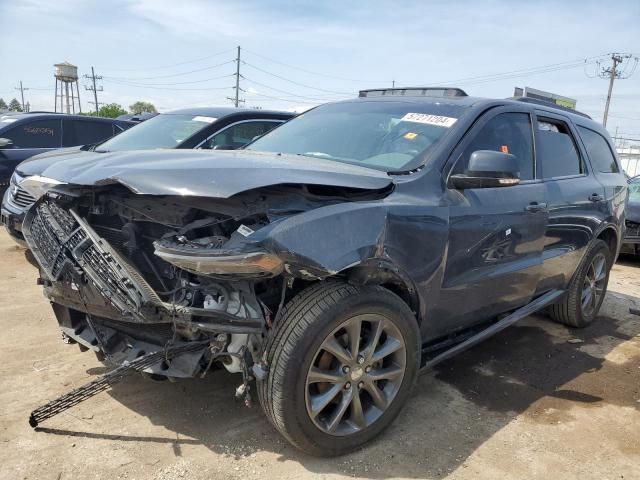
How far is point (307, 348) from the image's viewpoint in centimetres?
242

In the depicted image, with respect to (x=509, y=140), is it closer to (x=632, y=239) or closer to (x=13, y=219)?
(x=13, y=219)

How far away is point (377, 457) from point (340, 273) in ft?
3.21

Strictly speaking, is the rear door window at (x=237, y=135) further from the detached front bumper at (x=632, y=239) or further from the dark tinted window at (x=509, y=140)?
the detached front bumper at (x=632, y=239)

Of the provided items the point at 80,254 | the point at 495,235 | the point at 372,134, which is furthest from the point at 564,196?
the point at 80,254

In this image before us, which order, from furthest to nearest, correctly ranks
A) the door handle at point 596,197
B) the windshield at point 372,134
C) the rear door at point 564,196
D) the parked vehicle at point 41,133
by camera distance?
the parked vehicle at point 41,133, the door handle at point 596,197, the rear door at point 564,196, the windshield at point 372,134

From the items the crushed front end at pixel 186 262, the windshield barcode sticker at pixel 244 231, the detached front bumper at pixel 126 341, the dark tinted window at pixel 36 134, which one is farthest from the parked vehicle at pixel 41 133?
the windshield barcode sticker at pixel 244 231

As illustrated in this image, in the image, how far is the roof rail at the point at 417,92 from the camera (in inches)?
150

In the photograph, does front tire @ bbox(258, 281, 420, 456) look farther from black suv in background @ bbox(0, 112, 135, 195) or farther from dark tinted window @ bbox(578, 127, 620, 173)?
black suv in background @ bbox(0, 112, 135, 195)

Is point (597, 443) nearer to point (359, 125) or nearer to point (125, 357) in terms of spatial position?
point (359, 125)

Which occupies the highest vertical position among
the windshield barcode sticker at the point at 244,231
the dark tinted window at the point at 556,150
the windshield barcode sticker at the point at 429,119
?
the windshield barcode sticker at the point at 429,119

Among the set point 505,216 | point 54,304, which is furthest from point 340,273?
point 54,304

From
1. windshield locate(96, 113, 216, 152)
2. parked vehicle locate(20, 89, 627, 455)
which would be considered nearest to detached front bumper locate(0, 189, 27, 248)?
windshield locate(96, 113, 216, 152)

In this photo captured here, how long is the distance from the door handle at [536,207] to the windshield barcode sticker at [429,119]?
81 cm

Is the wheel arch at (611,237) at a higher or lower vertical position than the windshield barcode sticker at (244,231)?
lower
